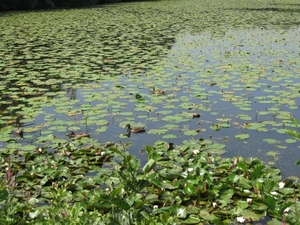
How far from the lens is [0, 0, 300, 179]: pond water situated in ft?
16.2

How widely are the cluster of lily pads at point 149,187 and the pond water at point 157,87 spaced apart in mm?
384

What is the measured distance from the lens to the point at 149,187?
363 cm

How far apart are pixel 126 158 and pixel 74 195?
1.30 m

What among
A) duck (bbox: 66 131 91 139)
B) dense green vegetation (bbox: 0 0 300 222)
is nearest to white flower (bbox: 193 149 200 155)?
dense green vegetation (bbox: 0 0 300 222)

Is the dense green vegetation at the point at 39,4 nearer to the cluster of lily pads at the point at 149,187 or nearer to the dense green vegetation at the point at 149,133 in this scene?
the dense green vegetation at the point at 149,133

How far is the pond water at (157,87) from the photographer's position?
16.2 ft

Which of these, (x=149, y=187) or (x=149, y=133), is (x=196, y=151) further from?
(x=149, y=133)

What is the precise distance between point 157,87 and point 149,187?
359 cm

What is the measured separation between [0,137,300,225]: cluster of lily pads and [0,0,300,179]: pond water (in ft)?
1.26

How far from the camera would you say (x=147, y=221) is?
8.66 feet

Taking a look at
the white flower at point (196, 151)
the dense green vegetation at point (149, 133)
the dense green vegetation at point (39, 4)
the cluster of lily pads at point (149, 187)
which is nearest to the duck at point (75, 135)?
the dense green vegetation at point (149, 133)

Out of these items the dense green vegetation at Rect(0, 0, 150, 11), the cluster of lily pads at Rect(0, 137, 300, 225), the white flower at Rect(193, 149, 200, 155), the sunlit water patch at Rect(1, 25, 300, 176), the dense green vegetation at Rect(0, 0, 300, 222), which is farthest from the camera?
the dense green vegetation at Rect(0, 0, 150, 11)

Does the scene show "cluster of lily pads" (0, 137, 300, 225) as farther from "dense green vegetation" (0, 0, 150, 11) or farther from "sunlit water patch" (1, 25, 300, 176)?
"dense green vegetation" (0, 0, 150, 11)

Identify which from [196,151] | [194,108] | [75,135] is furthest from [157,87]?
[196,151]
